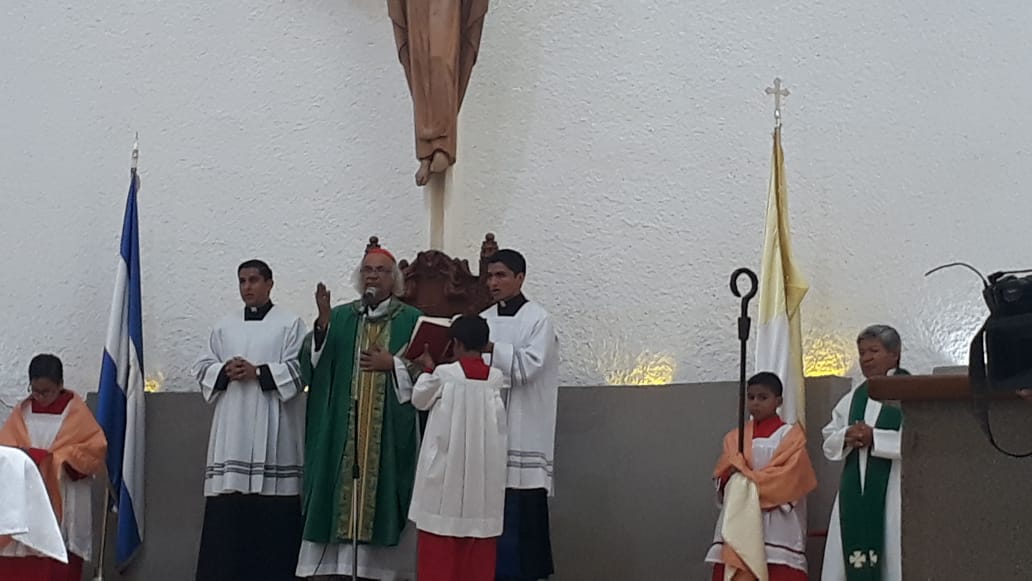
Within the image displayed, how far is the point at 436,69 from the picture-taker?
7.55m

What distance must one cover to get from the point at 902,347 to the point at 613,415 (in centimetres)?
152

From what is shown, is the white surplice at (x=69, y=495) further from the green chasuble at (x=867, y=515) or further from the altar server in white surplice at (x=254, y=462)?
the green chasuble at (x=867, y=515)

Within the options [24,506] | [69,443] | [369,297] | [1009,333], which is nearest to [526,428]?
→ [369,297]

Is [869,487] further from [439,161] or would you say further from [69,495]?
[69,495]

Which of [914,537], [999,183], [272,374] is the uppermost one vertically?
[999,183]

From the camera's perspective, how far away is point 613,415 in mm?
7438

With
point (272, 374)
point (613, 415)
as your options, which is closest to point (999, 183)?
point (613, 415)

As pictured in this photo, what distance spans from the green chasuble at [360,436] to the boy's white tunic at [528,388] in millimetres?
515

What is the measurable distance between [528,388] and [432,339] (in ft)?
1.89

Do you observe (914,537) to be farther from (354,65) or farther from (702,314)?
(354,65)

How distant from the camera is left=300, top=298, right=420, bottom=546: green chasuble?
6535mm

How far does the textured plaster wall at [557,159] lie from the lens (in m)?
7.15

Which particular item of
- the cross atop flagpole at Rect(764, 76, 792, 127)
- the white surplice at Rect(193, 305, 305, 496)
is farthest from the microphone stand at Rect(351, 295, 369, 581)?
the cross atop flagpole at Rect(764, 76, 792, 127)

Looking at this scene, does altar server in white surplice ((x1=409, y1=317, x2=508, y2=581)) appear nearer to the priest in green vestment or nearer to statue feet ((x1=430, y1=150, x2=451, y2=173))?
the priest in green vestment
